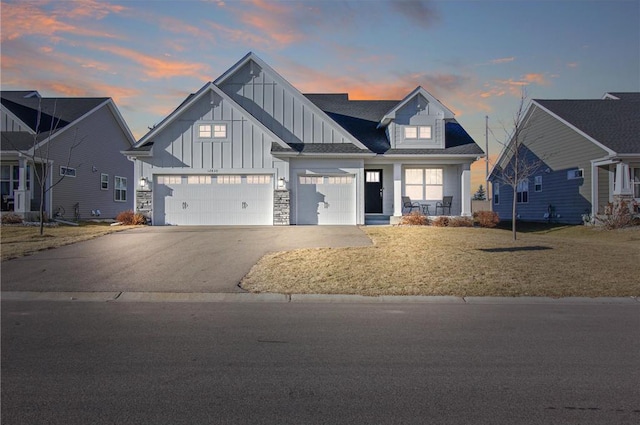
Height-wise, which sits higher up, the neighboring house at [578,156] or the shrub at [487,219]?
the neighboring house at [578,156]

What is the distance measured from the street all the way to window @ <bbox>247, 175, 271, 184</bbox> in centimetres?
1373

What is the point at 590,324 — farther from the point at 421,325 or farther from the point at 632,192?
the point at 632,192

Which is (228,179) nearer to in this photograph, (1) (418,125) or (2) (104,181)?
(1) (418,125)

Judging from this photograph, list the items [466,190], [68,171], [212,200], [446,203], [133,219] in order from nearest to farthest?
[133,219] → [212,200] → [466,190] → [446,203] → [68,171]

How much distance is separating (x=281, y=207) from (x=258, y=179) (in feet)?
5.49

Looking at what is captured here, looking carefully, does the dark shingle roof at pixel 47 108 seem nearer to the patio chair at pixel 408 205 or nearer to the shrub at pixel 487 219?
the patio chair at pixel 408 205

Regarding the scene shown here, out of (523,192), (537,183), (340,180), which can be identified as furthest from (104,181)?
(537,183)

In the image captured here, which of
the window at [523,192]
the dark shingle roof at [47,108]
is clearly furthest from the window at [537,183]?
the dark shingle roof at [47,108]

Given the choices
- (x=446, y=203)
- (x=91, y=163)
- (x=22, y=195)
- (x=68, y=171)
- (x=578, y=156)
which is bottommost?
(x=446, y=203)

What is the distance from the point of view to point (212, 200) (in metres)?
21.9

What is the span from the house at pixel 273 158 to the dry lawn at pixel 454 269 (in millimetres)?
6952

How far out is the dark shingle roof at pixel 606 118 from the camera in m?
24.6

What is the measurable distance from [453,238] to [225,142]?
35.8ft

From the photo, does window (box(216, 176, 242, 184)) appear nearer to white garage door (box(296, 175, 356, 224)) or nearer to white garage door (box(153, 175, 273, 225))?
white garage door (box(153, 175, 273, 225))
